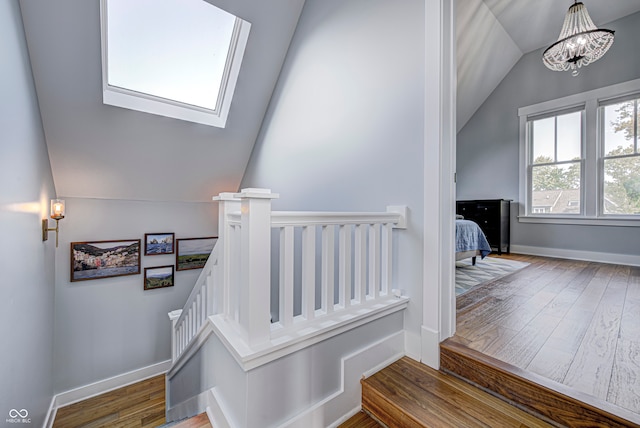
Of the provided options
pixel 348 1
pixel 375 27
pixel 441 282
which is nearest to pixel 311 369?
pixel 441 282


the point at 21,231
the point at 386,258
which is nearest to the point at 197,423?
the point at 386,258

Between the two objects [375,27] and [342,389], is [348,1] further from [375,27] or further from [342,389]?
[342,389]

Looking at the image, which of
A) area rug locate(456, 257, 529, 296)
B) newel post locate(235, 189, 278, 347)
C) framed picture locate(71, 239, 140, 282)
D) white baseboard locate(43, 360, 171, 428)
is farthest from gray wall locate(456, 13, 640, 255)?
white baseboard locate(43, 360, 171, 428)

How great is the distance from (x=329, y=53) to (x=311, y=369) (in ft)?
7.62

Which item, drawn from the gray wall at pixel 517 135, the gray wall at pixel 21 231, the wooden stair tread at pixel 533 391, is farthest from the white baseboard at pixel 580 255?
the gray wall at pixel 21 231

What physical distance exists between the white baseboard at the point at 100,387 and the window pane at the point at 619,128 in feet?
21.4

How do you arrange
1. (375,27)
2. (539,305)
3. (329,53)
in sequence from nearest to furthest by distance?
1. (375,27)
2. (539,305)
3. (329,53)

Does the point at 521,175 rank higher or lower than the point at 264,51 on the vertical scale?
lower

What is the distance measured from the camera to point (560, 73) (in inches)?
149

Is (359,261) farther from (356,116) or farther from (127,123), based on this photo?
(127,123)

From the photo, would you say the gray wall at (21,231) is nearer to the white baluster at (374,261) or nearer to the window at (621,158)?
the white baluster at (374,261)

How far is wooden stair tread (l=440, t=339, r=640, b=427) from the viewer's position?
93 cm

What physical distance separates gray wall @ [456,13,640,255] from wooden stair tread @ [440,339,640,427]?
366cm

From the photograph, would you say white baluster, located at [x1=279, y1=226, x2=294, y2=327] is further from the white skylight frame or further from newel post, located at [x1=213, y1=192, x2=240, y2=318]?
the white skylight frame
